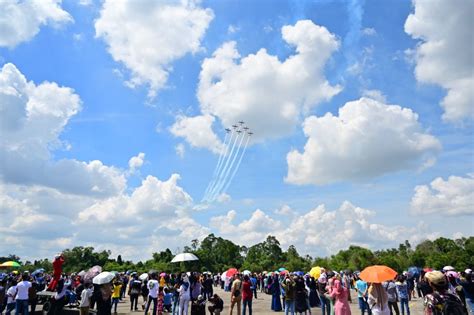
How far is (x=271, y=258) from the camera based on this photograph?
97.8 m

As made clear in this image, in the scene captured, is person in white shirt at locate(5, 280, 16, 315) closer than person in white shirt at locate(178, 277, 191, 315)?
No

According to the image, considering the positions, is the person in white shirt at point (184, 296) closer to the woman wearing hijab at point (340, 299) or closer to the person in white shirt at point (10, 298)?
the woman wearing hijab at point (340, 299)

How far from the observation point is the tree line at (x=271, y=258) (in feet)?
234

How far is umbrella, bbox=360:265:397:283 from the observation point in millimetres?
8531

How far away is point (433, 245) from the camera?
9525cm

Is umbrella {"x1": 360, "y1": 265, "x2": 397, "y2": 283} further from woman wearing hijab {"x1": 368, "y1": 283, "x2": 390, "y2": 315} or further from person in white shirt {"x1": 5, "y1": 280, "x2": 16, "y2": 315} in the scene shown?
person in white shirt {"x1": 5, "y1": 280, "x2": 16, "y2": 315}

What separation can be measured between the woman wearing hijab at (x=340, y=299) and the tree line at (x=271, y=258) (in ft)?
189

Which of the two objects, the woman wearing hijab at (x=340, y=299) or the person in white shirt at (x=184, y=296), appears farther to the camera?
the person in white shirt at (x=184, y=296)

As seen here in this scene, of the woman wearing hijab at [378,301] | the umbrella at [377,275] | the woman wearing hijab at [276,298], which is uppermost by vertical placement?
the umbrella at [377,275]

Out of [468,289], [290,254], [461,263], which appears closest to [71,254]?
[290,254]

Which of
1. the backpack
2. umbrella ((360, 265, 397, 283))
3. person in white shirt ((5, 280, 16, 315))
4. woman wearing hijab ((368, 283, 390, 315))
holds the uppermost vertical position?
umbrella ((360, 265, 397, 283))

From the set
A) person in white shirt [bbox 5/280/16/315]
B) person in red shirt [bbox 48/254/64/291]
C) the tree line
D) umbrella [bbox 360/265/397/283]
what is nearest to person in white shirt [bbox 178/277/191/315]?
person in red shirt [bbox 48/254/64/291]

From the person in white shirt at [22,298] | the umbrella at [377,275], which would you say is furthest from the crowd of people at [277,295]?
the umbrella at [377,275]

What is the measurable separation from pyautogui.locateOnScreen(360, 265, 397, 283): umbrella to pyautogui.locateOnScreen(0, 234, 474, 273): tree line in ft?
195
